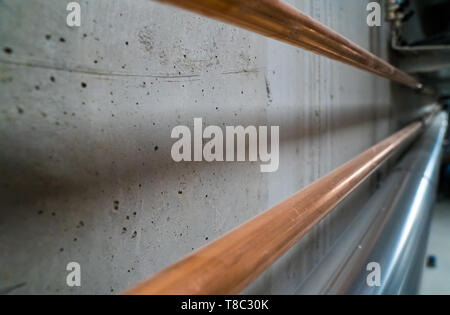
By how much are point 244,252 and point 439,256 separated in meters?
3.00

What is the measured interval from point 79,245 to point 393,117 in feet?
7.65

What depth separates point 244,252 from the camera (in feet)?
1.05

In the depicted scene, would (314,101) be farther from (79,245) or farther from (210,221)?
(79,245)

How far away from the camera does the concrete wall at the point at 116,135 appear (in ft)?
1.05

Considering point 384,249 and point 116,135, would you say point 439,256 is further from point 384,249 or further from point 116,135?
point 116,135

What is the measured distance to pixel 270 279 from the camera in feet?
2.24

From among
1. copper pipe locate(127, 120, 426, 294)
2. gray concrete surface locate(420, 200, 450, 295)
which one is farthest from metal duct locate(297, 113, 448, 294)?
gray concrete surface locate(420, 200, 450, 295)

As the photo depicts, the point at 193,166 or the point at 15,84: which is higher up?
the point at 15,84

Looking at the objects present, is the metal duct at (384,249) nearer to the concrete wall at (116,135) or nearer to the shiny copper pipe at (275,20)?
the concrete wall at (116,135)

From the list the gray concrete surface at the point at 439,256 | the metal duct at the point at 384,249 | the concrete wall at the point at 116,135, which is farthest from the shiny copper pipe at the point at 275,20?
the gray concrete surface at the point at 439,256

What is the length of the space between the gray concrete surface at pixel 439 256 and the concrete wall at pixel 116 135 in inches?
82.1

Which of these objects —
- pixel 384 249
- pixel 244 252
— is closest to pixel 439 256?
pixel 384 249

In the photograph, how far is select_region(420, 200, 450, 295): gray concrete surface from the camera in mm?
2096
